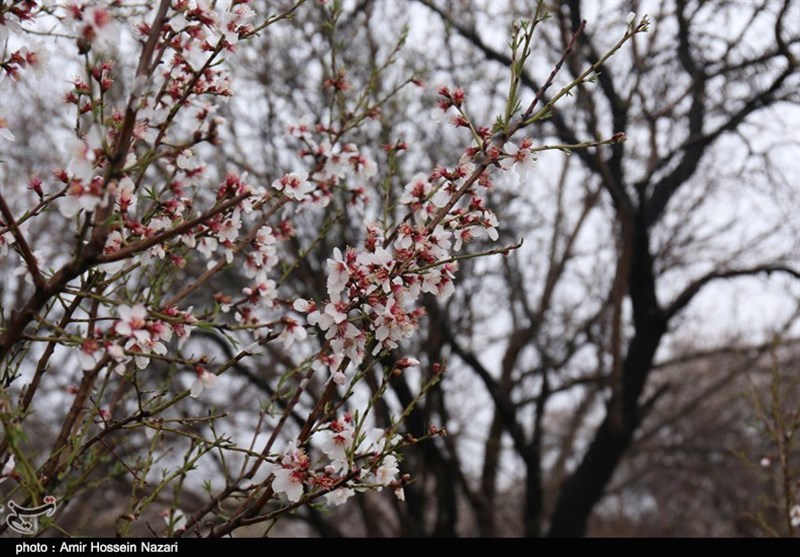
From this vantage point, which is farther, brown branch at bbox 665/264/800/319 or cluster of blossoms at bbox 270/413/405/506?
brown branch at bbox 665/264/800/319

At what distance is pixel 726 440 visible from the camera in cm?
1336

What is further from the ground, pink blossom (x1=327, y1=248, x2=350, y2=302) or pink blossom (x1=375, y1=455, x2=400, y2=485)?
pink blossom (x1=327, y1=248, x2=350, y2=302)

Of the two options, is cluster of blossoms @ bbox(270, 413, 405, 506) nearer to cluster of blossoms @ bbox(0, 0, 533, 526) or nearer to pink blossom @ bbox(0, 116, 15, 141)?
cluster of blossoms @ bbox(0, 0, 533, 526)

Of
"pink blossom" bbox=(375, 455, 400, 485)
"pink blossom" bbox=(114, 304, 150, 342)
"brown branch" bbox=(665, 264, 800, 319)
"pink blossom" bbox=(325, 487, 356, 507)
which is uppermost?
"brown branch" bbox=(665, 264, 800, 319)

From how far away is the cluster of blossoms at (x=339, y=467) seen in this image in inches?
76.0

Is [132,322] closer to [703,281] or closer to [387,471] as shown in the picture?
[387,471]

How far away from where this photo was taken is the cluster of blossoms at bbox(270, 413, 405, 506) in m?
1.93

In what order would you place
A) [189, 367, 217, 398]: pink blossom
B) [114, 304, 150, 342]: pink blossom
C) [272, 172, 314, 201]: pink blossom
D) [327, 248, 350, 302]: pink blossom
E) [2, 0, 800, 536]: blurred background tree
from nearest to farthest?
[114, 304, 150, 342]: pink blossom → [189, 367, 217, 398]: pink blossom → [327, 248, 350, 302]: pink blossom → [272, 172, 314, 201]: pink blossom → [2, 0, 800, 536]: blurred background tree
